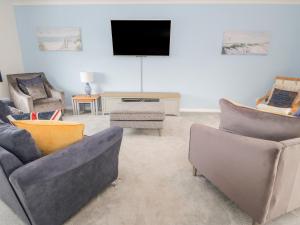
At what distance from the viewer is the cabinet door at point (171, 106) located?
426 cm

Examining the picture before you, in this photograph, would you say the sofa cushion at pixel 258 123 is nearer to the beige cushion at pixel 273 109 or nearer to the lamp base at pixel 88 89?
the beige cushion at pixel 273 109

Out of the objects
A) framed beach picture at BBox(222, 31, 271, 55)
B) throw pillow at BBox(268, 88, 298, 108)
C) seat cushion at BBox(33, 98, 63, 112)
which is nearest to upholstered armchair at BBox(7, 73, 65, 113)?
seat cushion at BBox(33, 98, 63, 112)

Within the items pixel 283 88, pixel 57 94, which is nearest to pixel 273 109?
pixel 283 88

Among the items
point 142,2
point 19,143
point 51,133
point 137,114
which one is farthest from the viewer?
point 142,2

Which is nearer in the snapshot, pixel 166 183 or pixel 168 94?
pixel 166 183

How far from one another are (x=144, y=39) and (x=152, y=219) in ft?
11.2

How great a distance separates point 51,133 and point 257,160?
1512 mm

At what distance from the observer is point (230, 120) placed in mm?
1766

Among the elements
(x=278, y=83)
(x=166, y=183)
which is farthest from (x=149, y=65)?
(x=166, y=183)

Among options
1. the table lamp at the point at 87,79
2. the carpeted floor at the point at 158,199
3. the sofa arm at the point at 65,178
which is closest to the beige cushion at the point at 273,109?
the carpeted floor at the point at 158,199

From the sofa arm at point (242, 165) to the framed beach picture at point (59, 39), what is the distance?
11.6 feet

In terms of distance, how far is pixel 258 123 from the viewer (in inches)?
61.7

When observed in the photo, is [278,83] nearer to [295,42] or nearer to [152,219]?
[295,42]

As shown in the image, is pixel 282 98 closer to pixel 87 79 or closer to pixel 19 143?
pixel 87 79
